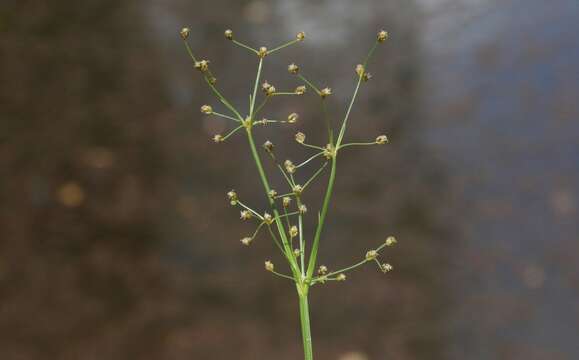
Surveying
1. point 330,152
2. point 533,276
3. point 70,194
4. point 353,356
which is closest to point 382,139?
point 330,152

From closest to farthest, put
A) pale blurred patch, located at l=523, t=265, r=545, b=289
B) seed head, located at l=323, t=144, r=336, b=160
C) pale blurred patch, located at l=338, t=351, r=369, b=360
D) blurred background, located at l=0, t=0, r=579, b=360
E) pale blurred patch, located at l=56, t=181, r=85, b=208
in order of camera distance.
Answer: seed head, located at l=323, t=144, r=336, b=160
pale blurred patch, located at l=338, t=351, r=369, b=360
blurred background, located at l=0, t=0, r=579, b=360
pale blurred patch, located at l=523, t=265, r=545, b=289
pale blurred patch, located at l=56, t=181, r=85, b=208

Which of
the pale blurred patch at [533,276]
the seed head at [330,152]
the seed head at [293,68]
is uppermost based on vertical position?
the pale blurred patch at [533,276]

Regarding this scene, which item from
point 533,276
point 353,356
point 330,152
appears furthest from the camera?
point 533,276

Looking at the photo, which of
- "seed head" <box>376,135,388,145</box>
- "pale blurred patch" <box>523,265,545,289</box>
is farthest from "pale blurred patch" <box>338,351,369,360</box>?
"seed head" <box>376,135,388,145</box>

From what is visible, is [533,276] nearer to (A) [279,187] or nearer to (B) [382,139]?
(A) [279,187]

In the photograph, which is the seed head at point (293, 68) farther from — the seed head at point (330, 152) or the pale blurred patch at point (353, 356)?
the pale blurred patch at point (353, 356)

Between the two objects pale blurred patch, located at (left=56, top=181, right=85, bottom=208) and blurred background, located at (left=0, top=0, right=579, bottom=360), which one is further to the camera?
pale blurred patch, located at (left=56, top=181, right=85, bottom=208)

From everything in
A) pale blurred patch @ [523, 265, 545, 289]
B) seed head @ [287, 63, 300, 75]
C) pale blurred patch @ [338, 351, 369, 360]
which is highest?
pale blurred patch @ [523, 265, 545, 289]

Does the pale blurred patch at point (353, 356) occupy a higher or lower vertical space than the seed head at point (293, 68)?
higher

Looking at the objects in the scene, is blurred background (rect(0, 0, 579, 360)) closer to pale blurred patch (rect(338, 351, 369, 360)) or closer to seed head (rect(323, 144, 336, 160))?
pale blurred patch (rect(338, 351, 369, 360))

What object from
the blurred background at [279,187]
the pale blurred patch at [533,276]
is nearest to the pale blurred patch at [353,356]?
the blurred background at [279,187]
